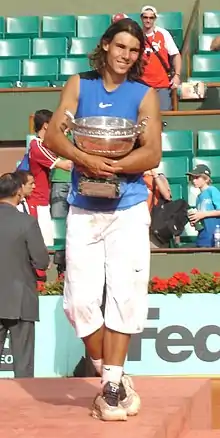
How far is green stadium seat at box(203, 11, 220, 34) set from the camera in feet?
46.4

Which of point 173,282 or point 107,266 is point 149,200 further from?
point 107,266

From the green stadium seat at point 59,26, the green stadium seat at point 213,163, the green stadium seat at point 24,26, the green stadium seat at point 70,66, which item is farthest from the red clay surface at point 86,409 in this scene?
the green stadium seat at point 24,26

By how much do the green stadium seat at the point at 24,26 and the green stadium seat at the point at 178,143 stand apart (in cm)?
421

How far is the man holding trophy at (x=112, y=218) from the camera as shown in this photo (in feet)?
14.5

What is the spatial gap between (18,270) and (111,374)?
2627mm

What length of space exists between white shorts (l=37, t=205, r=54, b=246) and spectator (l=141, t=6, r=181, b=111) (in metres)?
2.58

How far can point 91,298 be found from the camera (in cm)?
445

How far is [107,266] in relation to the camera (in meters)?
4.47

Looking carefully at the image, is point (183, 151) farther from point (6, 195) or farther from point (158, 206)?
point (6, 195)

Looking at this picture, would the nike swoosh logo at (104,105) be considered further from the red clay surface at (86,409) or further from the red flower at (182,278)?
the red flower at (182,278)

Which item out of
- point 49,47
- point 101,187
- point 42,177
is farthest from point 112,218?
point 49,47

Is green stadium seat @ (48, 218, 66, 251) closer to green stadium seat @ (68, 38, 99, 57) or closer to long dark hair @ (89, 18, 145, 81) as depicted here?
green stadium seat @ (68, 38, 99, 57)

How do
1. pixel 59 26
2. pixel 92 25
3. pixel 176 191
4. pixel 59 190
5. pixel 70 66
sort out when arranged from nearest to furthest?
1. pixel 59 190
2. pixel 176 191
3. pixel 70 66
4. pixel 92 25
5. pixel 59 26

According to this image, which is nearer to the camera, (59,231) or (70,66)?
(59,231)
